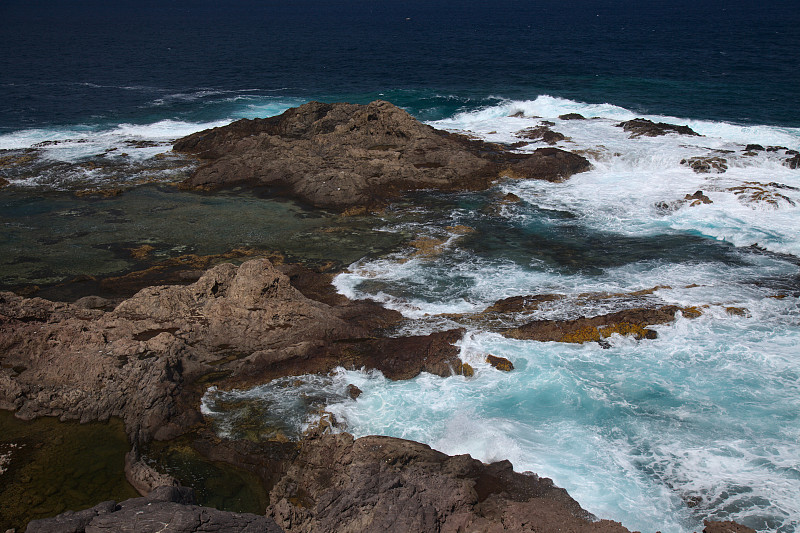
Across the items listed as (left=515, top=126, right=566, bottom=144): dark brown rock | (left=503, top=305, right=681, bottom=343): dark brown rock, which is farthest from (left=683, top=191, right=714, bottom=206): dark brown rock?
(left=503, top=305, right=681, bottom=343): dark brown rock

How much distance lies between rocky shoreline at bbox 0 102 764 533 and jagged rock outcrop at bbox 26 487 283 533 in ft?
0.08

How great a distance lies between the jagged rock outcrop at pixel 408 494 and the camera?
32.6ft

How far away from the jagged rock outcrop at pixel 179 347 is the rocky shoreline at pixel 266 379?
0.03 metres

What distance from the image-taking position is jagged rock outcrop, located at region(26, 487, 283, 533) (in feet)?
27.7

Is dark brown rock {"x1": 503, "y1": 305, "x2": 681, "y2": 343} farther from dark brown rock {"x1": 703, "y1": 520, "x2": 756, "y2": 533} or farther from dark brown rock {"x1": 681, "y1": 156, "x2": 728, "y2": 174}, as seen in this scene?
dark brown rock {"x1": 681, "y1": 156, "x2": 728, "y2": 174}

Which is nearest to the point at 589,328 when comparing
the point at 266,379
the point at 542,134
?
the point at 266,379

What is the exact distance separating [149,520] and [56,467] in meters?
4.66

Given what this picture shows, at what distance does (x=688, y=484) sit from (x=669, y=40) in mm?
90349

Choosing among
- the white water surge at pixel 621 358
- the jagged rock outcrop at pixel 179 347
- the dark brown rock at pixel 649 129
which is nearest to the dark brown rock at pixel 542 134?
the dark brown rock at pixel 649 129

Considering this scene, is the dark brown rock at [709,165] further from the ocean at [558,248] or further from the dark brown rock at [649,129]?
the dark brown rock at [649,129]

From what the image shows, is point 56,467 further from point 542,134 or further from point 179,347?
point 542,134

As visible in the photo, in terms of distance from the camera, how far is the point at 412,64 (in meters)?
76.0

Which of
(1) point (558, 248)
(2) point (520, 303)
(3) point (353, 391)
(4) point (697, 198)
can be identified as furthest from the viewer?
(4) point (697, 198)

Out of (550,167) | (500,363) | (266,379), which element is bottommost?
(500,363)
